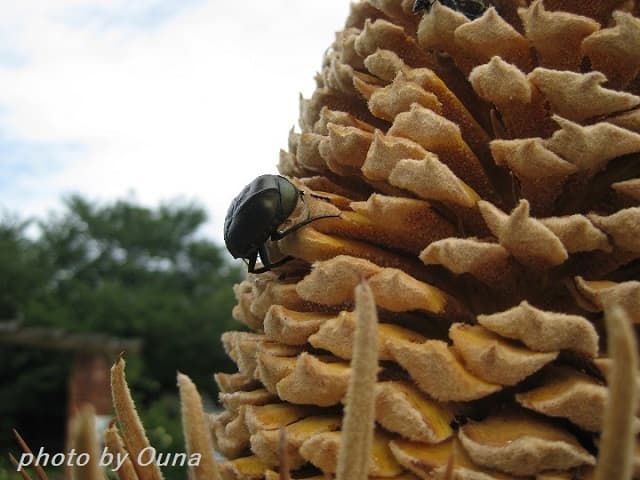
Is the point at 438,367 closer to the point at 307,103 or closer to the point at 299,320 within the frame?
the point at 299,320

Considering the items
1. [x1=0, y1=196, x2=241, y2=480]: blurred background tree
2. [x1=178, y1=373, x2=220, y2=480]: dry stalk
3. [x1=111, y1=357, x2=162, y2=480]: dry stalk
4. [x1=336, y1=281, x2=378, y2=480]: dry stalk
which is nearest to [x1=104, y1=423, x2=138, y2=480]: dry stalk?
[x1=111, y1=357, x2=162, y2=480]: dry stalk

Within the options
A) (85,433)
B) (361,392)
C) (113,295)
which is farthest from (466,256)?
(113,295)

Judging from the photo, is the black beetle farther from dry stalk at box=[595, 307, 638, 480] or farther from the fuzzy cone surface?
dry stalk at box=[595, 307, 638, 480]

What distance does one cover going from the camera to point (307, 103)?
0.82m

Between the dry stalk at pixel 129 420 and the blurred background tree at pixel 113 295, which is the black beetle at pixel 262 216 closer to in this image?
the dry stalk at pixel 129 420

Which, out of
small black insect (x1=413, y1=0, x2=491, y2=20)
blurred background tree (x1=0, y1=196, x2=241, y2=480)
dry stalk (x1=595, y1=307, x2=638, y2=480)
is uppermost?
blurred background tree (x1=0, y1=196, x2=241, y2=480)

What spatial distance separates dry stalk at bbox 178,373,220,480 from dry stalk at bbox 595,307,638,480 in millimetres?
239

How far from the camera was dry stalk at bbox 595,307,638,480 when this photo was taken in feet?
0.95

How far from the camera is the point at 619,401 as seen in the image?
0.31 m

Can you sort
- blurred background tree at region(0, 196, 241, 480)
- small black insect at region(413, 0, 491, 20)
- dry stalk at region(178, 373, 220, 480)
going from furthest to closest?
blurred background tree at region(0, 196, 241, 480)
small black insect at region(413, 0, 491, 20)
dry stalk at region(178, 373, 220, 480)

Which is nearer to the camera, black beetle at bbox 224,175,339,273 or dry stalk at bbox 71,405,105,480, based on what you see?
dry stalk at bbox 71,405,105,480

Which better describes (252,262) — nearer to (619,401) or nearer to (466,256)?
(466,256)

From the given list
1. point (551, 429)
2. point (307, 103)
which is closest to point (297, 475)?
point (551, 429)

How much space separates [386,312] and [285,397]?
11cm
